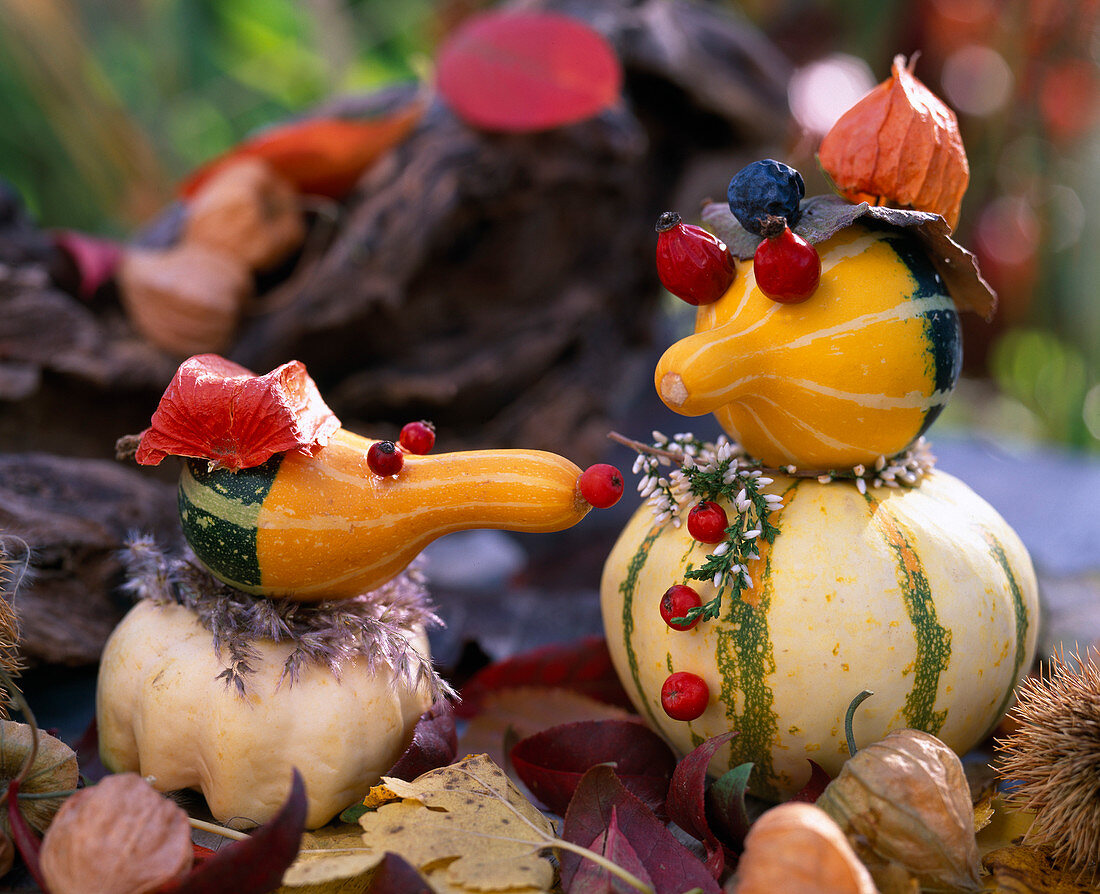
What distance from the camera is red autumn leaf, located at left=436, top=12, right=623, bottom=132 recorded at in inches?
66.9

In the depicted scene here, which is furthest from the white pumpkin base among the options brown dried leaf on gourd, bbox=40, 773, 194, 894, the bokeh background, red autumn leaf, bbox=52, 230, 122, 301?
the bokeh background

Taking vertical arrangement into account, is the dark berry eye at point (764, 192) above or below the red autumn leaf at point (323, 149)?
above

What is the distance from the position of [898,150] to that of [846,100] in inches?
116

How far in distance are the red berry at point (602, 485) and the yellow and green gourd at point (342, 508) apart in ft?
0.08

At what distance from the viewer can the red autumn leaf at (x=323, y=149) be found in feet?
5.65

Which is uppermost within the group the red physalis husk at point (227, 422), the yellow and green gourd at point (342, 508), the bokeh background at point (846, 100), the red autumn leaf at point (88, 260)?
the red physalis husk at point (227, 422)

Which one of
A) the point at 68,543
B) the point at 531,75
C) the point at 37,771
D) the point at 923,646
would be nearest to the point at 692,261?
the point at 923,646

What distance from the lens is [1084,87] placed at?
3773mm

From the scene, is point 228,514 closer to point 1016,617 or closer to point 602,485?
point 602,485

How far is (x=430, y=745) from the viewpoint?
2.95 feet

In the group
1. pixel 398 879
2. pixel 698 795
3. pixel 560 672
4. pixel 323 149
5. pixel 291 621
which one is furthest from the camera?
pixel 323 149

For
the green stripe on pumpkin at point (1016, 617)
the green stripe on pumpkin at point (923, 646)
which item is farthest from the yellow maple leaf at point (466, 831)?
the green stripe on pumpkin at point (1016, 617)

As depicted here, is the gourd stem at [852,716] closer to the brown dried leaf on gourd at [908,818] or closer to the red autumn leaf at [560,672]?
the brown dried leaf on gourd at [908,818]

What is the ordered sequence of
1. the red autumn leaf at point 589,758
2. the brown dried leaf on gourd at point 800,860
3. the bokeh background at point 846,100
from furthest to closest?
the bokeh background at point 846,100 → the red autumn leaf at point 589,758 → the brown dried leaf on gourd at point 800,860
